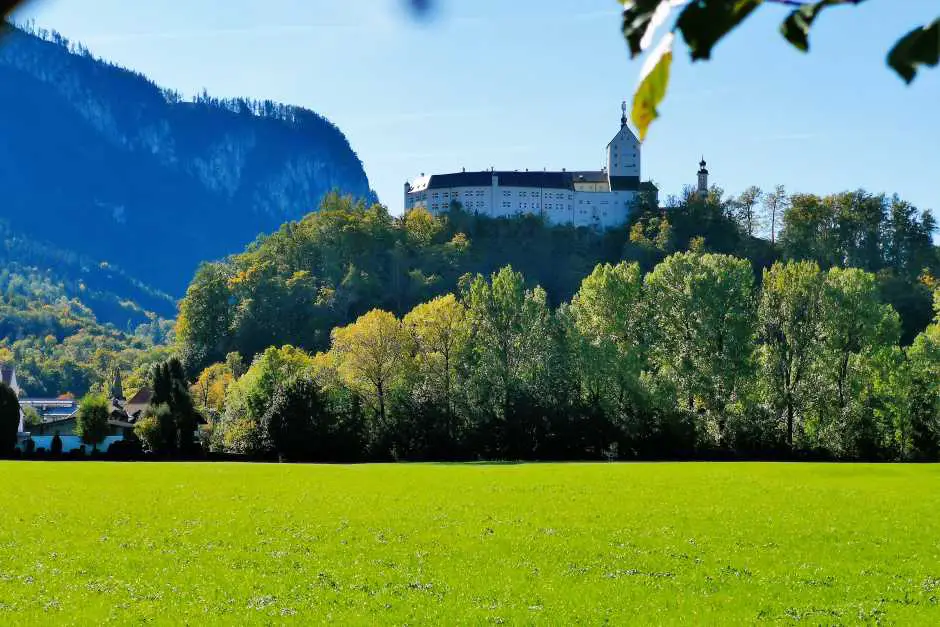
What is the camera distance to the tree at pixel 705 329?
62812 millimetres

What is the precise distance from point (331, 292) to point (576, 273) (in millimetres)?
31934

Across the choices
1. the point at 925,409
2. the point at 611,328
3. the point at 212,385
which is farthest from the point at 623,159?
the point at 925,409

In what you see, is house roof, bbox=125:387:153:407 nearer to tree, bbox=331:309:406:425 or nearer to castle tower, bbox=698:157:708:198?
tree, bbox=331:309:406:425

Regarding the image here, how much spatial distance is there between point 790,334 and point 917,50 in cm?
6761

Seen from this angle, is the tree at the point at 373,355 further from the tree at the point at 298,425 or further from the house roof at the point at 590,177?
the house roof at the point at 590,177

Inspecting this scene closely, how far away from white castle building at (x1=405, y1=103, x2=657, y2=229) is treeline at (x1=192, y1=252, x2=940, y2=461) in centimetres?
7343

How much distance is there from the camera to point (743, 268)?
69.6 meters

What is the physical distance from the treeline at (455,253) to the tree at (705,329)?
48.5 meters

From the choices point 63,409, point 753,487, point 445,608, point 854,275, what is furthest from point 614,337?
point 63,409

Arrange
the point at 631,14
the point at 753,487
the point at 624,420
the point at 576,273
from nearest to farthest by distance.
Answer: the point at 631,14 < the point at 753,487 < the point at 624,420 < the point at 576,273

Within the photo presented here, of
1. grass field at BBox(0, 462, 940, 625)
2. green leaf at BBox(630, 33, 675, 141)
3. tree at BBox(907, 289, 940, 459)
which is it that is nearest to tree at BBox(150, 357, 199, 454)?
grass field at BBox(0, 462, 940, 625)

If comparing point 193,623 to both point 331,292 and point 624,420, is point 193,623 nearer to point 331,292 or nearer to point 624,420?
point 624,420

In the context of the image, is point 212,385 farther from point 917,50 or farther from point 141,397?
point 917,50

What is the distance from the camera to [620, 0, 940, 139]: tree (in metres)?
1.27
